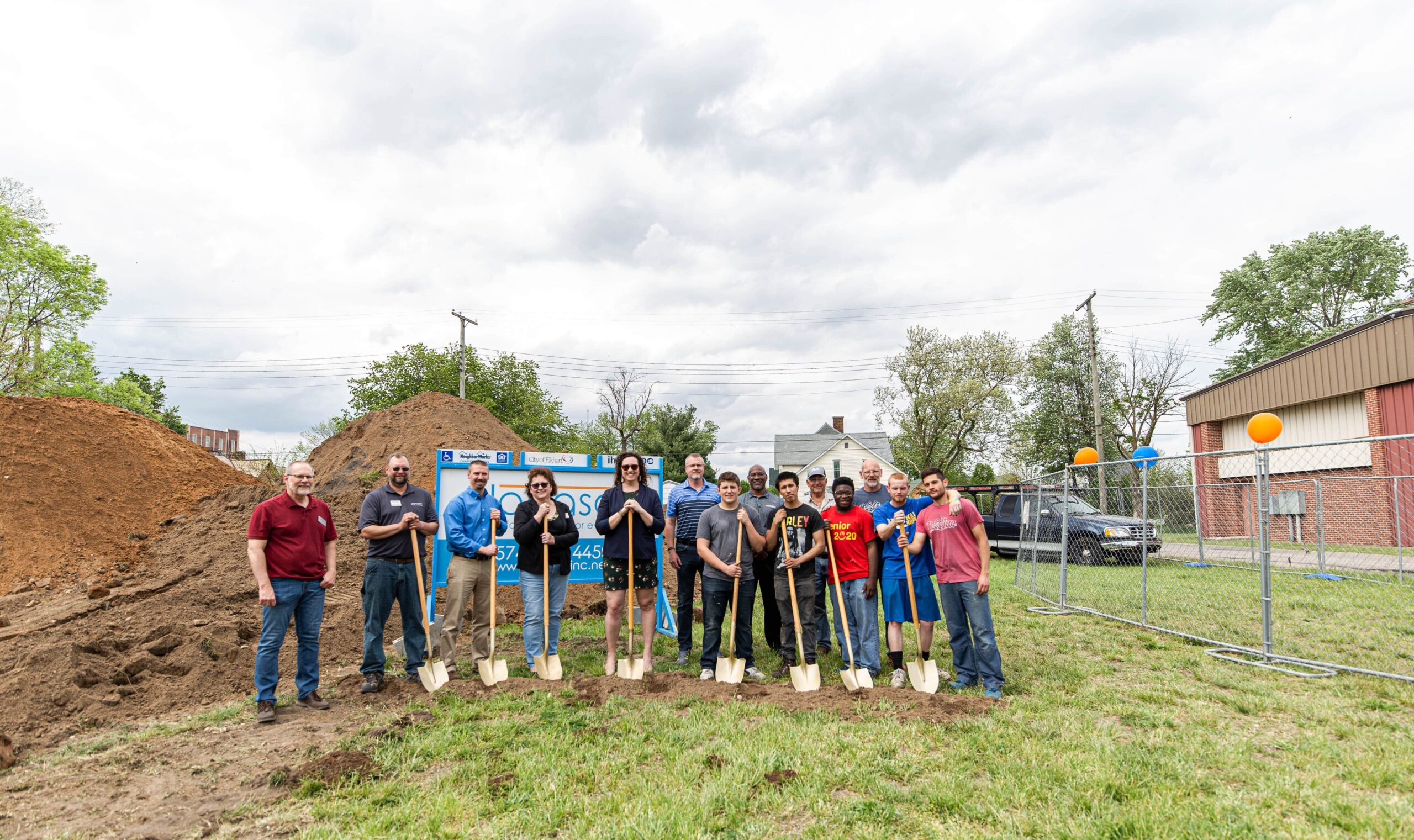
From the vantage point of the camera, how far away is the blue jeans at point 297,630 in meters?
5.02

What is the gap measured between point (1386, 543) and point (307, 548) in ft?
48.0

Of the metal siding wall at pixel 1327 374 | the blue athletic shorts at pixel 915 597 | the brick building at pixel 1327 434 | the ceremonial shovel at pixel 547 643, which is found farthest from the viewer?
the metal siding wall at pixel 1327 374

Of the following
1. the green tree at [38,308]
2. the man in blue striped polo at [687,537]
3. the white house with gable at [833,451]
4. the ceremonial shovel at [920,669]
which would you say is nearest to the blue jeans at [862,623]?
the ceremonial shovel at [920,669]

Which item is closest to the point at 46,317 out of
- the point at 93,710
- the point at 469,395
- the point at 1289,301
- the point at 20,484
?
the point at 469,395

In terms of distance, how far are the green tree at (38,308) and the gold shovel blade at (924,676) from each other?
30134 millimetres

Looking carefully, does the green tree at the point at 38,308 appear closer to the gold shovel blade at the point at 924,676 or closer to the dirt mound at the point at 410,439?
the dirt mound at the point at 410,439

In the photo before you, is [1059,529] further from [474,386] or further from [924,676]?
[474,386]

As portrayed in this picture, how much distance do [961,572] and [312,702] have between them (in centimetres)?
513

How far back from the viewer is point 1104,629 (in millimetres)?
7941

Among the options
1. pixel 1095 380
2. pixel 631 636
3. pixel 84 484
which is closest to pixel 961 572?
pixel 631 636

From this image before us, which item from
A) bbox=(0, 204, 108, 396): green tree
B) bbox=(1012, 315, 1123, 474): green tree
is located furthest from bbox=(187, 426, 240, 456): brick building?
bbox=(1012, 315, 1123, 474): green tree

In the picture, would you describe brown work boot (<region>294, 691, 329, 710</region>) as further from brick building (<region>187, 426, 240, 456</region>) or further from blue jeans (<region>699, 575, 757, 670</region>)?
brick building (<region>187, 426, 240, 456</region>)

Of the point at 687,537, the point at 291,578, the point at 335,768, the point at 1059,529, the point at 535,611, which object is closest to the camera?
the point at 335,768

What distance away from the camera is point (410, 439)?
12266mm
